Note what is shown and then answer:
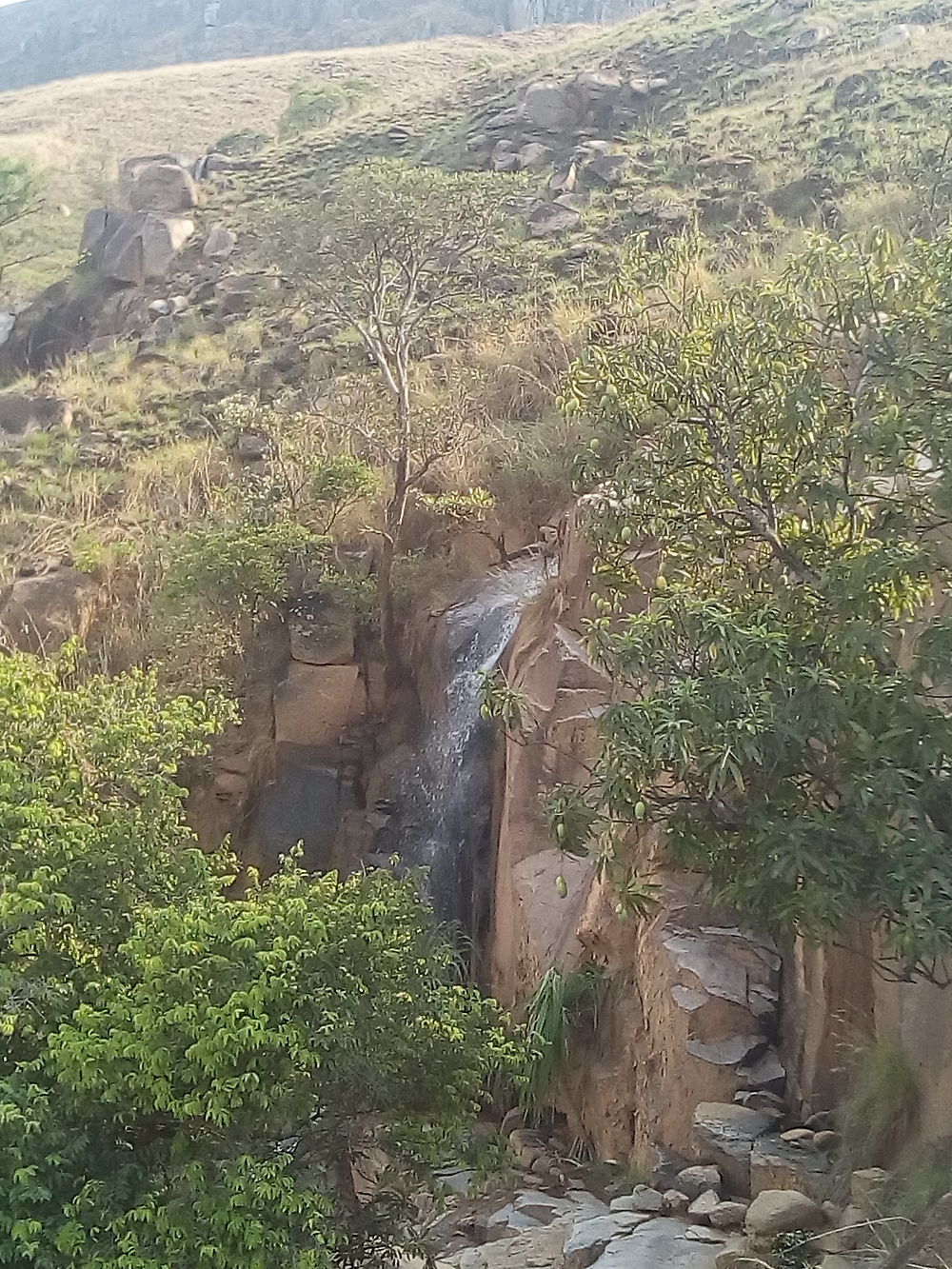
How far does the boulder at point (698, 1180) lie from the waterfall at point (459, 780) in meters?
4.47

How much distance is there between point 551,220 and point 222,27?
42.3 metres

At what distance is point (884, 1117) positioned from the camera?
19.2 ft

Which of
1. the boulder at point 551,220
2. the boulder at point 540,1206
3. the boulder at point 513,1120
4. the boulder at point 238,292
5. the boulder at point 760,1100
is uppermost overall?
the boulder at point 551,220

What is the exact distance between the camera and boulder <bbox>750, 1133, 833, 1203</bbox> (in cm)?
593

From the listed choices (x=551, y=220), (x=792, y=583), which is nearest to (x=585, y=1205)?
(x=792, y=583)

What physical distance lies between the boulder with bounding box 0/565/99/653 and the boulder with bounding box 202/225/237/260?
13.1 m

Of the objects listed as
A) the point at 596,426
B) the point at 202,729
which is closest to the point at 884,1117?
the point at 596,426

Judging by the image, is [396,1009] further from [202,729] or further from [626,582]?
[202,729]

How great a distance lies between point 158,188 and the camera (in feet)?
89.2

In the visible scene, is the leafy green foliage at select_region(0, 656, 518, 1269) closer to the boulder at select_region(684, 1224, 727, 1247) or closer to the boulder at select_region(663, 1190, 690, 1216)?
the boulder at select_region(684, 1224, 727, 1247)

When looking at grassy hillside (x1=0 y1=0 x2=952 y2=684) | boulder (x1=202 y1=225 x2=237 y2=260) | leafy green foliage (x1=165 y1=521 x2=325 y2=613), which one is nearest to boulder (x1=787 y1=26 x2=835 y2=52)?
grassy hillside (x1=0 y1=0 x2=952 y2=684)

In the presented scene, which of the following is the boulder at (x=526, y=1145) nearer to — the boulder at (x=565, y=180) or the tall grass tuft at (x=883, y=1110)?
the tall grass tuft at (x=883, y=1110)

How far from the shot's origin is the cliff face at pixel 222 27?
4981cm

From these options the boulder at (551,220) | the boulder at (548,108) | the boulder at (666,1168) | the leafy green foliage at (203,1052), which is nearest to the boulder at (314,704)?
the leafy green foliage at (203,1052)
